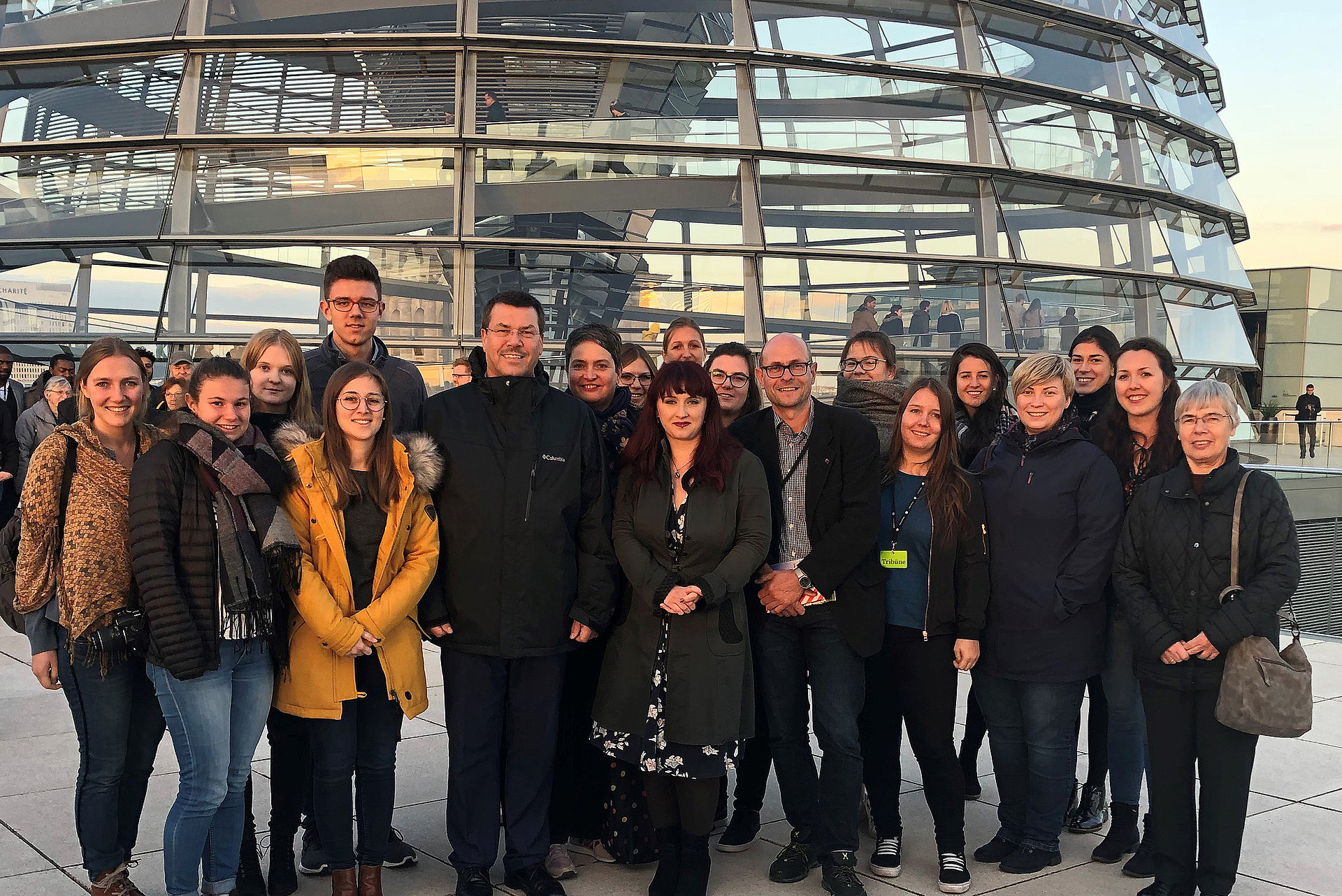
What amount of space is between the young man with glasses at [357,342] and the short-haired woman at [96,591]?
86cm

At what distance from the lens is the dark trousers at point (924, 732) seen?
4.62m

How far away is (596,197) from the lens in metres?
12.2

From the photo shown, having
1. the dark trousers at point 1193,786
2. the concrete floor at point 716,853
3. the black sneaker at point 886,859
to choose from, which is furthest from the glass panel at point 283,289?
the dark trousers at point 1193,786

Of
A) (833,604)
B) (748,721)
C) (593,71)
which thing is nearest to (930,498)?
(833,604)

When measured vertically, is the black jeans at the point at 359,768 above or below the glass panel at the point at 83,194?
below

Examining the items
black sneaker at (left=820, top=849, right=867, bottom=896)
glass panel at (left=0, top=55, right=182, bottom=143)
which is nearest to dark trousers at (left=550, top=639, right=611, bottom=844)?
black sneaker at (left=820, top=849, right=867, bottom=896)

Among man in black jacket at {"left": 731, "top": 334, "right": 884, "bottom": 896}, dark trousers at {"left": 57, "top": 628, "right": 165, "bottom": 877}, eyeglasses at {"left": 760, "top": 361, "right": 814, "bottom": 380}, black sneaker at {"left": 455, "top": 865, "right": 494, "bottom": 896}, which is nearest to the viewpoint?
dark trousers at {"left": 57, "top": 628, "right": 165, "bottom": 877}

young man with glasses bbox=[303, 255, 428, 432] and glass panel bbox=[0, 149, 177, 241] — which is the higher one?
glass panel bbox=[0, 149, 177, 241]

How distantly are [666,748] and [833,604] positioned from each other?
93 centimetres

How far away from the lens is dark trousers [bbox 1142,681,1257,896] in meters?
Answer: 4.26

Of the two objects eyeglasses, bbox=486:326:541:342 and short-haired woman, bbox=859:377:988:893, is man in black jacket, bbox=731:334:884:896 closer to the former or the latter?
short-haired woman, bbox=859:377:988:893

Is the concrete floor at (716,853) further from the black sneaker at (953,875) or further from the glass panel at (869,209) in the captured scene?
the glass panel at (869,209)

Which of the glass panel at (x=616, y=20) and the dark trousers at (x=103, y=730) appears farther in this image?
the glass panel at (x=616, y=20)

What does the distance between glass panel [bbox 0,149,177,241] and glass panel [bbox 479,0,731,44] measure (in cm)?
411
